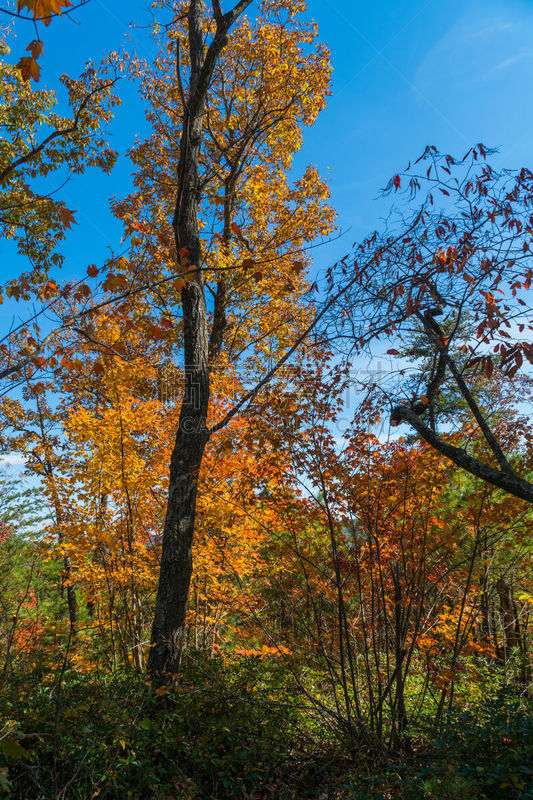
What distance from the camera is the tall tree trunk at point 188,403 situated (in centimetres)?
416

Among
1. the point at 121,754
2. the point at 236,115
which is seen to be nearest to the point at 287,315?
the point at 236,115

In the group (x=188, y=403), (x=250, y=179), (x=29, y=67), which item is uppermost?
(x=250, y=179)

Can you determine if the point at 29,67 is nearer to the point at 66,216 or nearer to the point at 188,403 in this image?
the point at 66,216

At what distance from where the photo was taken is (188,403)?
473cm

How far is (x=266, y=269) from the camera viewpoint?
8.02 meters

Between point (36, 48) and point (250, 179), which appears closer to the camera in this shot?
point (36, 48)

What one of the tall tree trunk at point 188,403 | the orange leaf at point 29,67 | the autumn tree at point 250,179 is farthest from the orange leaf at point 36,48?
the autumn tree at point 250,179

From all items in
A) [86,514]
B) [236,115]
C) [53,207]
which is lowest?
[86,514]

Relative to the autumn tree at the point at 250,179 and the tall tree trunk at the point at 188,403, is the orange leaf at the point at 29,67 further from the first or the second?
the autumn tree at the point at 250,179

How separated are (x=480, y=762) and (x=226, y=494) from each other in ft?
13.9

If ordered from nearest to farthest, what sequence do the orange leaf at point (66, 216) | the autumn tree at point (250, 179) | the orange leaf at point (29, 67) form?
the orange leaf at point (29, 67), the orange leaf at point (66, 216), the autumn tree at point (250, 179)

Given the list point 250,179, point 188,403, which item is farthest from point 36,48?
point 250,179

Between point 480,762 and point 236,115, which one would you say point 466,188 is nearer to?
point 480,762

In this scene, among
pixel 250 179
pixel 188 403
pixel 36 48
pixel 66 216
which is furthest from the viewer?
pixel 250 179
